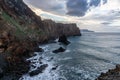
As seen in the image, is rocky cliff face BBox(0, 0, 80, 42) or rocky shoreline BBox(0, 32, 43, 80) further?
rocky cliff face BBox(0, 0, 80, 42)

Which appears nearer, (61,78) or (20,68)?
(61,78)

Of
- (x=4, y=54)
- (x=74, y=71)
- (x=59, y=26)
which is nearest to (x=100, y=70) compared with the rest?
(x=74, y=71)

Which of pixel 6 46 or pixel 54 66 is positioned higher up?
pixel 6 46

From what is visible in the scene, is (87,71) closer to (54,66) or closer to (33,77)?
(54,66)

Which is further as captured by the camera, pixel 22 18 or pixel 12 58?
pixel 22 18

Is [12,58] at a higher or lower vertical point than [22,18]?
lower

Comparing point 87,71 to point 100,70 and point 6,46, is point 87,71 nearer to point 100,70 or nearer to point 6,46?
point 100,70

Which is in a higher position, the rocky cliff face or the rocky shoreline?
the rocky cliff face

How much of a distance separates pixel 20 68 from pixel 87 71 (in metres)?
16.4

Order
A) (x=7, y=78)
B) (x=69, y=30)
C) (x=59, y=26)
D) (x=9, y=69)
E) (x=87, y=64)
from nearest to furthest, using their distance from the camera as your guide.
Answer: (x=7, y=78) < (x=9, y=69) < (x=87, y=64) < (x=59, y=26) < (x=69, y=30)

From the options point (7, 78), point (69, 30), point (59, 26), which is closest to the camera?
point (7, 78)

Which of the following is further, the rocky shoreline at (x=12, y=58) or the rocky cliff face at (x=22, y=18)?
the rocky cliff face at (x=22, y=18)

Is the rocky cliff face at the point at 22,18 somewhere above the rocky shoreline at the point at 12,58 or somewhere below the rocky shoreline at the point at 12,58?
above

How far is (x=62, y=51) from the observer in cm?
7119
